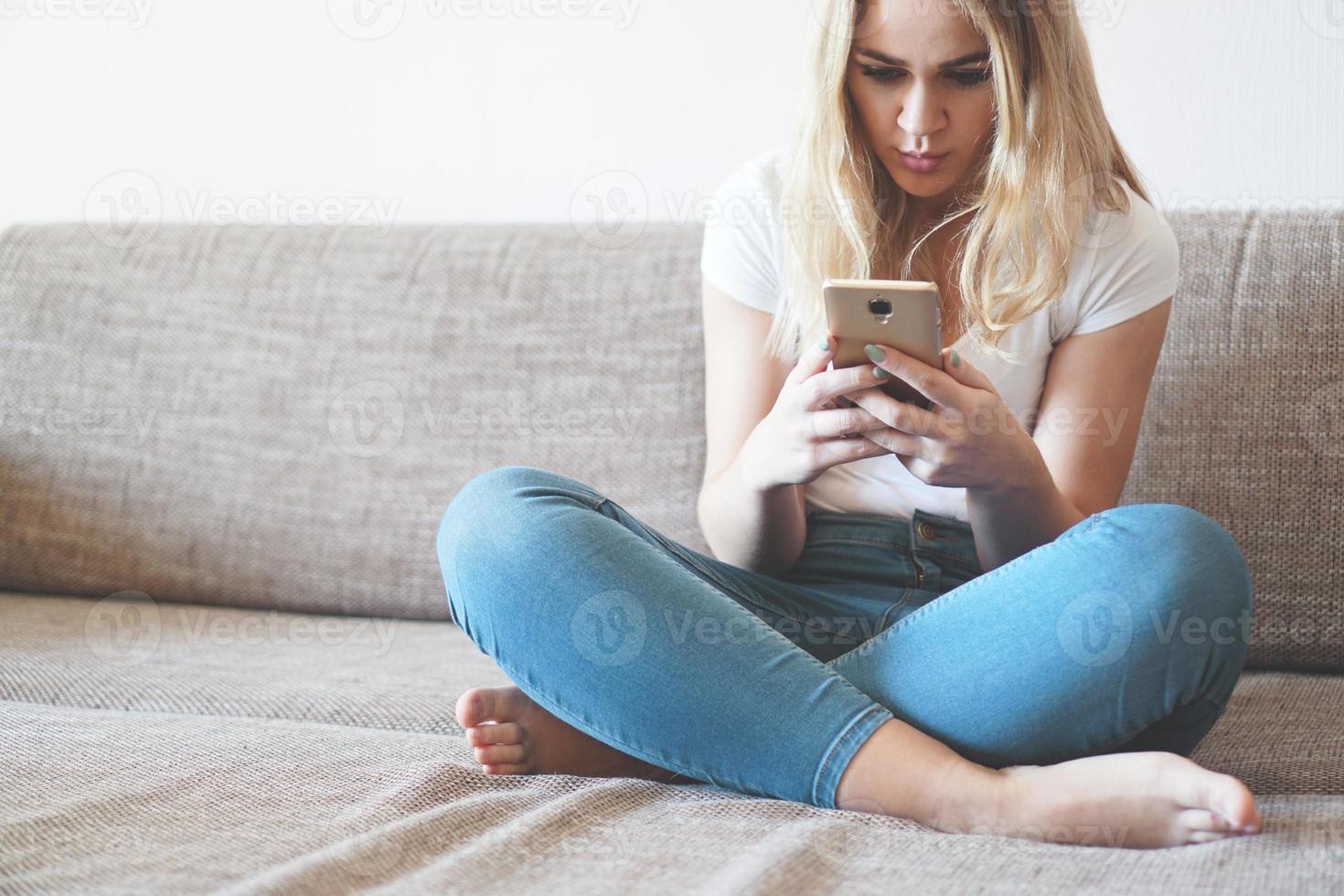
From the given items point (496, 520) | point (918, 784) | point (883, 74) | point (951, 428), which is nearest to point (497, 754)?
point (496, 520)

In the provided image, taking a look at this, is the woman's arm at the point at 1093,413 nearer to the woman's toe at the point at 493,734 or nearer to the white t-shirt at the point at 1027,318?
the white t-shirt at the point at 1027,318

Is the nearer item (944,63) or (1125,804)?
(1125,804)

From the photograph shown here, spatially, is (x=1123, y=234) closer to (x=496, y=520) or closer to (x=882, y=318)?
(x=882, y=318)

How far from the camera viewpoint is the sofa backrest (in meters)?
1.39

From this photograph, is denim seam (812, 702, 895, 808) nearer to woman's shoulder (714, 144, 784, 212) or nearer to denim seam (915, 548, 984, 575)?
denim seam (915, 548, 984, 575)

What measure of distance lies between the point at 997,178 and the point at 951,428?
29 cm

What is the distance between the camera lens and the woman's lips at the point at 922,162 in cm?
108

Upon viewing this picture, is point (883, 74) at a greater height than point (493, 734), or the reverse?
point (883, 74)

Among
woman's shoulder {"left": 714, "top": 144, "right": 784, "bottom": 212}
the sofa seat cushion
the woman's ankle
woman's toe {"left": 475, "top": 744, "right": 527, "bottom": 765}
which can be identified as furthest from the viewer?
woman's shoulder {"left": 714, "top": 144, "right": 784, "bottom": 212}

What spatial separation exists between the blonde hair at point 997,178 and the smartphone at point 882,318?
203 millimetres

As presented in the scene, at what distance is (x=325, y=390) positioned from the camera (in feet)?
4.79

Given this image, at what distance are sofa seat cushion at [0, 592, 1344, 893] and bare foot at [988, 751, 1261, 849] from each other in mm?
16

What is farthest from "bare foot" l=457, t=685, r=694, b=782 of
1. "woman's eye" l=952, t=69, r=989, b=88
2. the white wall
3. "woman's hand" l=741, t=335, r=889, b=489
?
A: the white wall

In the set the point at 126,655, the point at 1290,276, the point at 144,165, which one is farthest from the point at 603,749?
the point at 144,165
